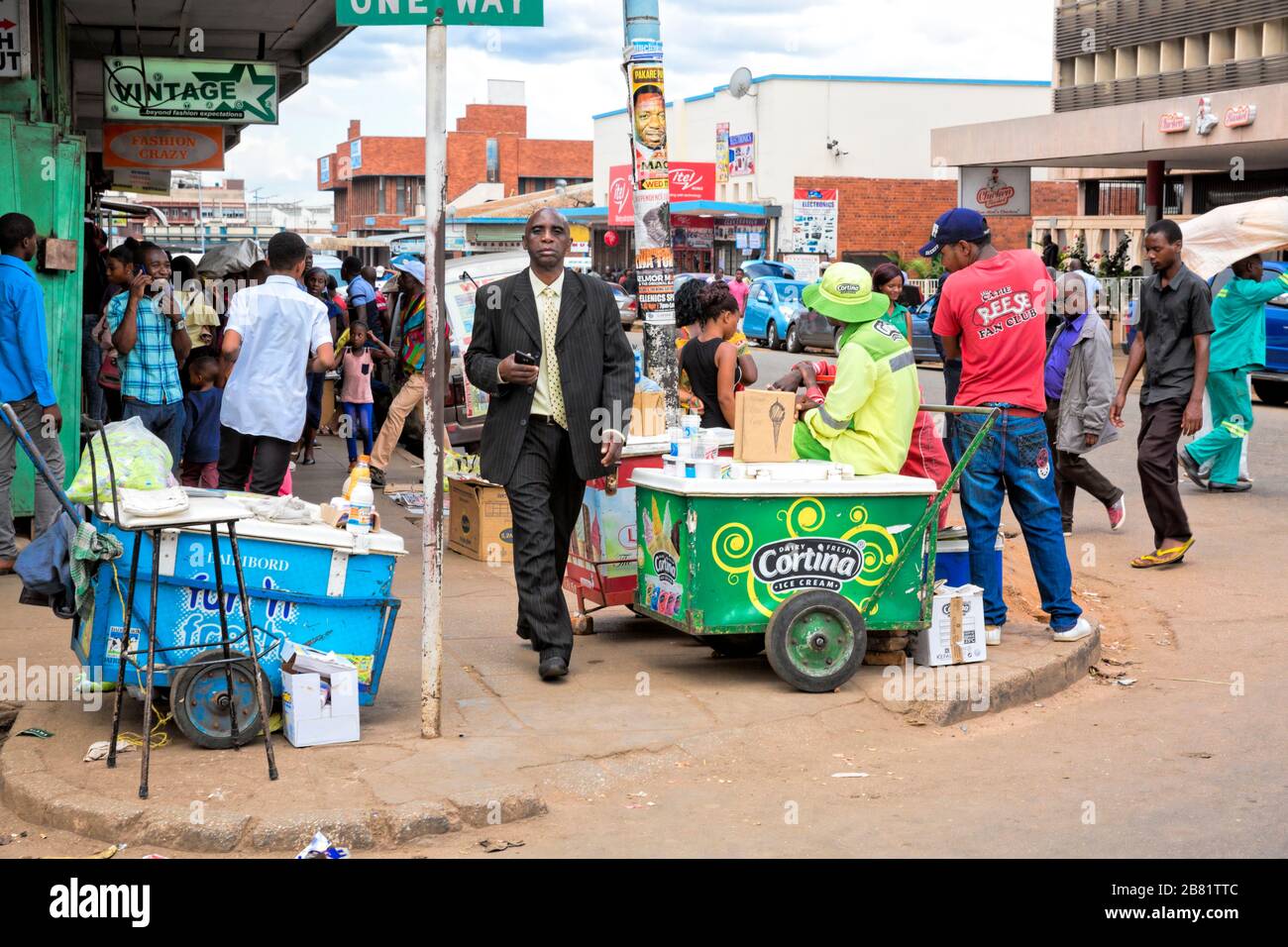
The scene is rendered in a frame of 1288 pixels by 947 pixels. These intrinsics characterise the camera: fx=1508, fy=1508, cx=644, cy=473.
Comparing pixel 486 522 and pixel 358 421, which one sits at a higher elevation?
pixel 358 421

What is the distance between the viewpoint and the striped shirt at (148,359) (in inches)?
386

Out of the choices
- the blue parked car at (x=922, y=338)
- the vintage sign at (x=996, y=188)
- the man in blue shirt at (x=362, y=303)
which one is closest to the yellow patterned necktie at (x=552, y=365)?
the man in blue shirt at (x=362, y=303)

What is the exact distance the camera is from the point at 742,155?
5694cm

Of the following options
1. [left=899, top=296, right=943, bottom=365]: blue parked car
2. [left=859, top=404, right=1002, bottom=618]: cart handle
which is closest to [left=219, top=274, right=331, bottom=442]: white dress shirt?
[left=859, top=404, right=1002, bottom=618]: cart handle

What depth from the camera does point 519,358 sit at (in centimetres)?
Result: 635

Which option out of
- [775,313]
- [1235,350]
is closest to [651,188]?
[1235,350]


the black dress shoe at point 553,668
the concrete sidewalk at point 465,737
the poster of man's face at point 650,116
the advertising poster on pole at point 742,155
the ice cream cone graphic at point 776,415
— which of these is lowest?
the concrete sidewalk at point 465,737

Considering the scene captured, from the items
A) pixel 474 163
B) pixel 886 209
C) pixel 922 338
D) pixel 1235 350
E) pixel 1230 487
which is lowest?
pixel 1230 487

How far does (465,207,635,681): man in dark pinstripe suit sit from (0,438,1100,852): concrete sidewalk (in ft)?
1.46

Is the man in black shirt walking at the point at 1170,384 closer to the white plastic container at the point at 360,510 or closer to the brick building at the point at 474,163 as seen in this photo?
the white plastic container at the point at 360,510

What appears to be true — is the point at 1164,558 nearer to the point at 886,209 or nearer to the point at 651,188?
the point at 651,188

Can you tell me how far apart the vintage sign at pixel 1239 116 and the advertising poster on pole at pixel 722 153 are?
32554 mm

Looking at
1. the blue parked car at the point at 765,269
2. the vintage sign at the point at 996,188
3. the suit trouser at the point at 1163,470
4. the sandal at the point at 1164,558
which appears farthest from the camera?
the blue parked car at the point at 765,269

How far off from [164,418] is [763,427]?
498cm
